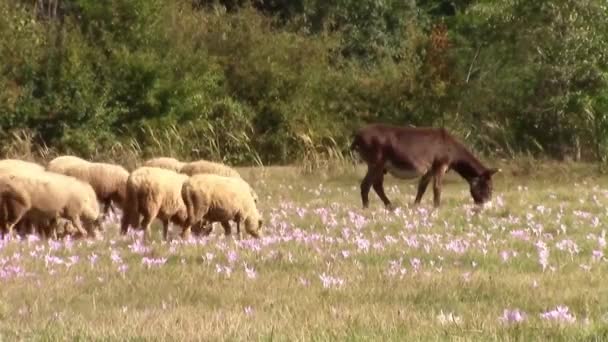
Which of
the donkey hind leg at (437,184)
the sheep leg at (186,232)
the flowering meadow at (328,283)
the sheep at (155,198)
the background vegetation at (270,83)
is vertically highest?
the flowering meadow at (328,283)

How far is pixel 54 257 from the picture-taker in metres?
10.8

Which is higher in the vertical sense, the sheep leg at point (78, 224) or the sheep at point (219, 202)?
the sheep at point (219, 202)

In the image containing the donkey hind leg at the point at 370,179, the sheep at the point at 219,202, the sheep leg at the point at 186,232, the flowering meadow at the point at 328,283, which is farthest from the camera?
the donkey hind leg at the point at 370,179

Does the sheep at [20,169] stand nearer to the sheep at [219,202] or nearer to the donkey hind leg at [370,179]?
the sheep at [219,202]

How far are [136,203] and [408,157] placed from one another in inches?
240

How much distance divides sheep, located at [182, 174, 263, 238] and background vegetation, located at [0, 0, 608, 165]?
1516 cm

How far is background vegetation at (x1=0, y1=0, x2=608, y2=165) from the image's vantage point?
3033cm

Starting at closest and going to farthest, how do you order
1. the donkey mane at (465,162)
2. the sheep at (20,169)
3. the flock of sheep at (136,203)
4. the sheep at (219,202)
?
the sheep at (219,202), the flock of sheep at (136,203), the sheep at (20,169), the donkey mane at (465,162)

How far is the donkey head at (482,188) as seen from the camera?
18.4 metres

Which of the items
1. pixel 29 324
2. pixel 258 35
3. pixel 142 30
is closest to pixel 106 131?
pixel 142 30

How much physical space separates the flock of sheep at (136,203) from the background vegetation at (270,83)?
46.8ft

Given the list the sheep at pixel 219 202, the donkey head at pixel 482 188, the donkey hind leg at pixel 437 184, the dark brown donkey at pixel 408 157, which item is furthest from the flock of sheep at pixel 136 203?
the donkey head at pixel 482 188

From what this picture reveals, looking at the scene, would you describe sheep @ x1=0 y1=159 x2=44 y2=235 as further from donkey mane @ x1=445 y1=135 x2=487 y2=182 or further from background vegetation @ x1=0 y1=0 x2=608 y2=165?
background vegetation @ x1=0 y1=0 x2=608 y2=165

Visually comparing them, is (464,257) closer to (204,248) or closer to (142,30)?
(204,248)
